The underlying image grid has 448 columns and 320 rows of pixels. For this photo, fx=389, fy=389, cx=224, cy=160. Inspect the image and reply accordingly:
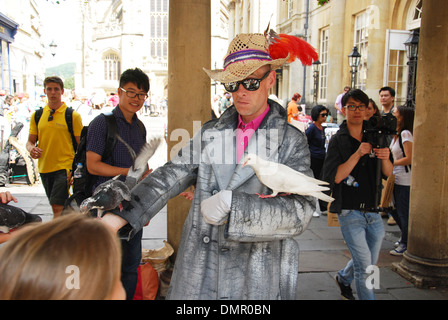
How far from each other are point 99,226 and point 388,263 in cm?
467

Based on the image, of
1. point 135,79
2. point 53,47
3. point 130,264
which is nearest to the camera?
point 130,264

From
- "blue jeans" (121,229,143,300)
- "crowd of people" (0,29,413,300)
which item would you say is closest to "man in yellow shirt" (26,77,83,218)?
"blue jeans" (121,229,143,300)

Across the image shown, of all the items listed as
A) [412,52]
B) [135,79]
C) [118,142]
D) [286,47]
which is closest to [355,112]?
[286,47]

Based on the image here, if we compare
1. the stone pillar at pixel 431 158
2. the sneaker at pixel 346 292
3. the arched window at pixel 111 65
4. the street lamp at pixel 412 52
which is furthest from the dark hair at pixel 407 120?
the arched window at pixel 111 65

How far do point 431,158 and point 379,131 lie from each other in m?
1.21

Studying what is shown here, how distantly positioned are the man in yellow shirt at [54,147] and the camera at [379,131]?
3421mm

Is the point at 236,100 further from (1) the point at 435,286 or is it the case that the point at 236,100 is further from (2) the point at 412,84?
(2) the point at 412,84

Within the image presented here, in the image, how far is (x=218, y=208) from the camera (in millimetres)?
1641

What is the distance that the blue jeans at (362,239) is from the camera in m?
3.28

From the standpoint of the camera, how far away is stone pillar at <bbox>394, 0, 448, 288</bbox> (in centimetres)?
398

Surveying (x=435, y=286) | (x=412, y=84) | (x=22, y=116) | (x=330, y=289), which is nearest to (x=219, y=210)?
(x=330, y=289)

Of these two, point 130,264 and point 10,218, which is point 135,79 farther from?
point 10,218

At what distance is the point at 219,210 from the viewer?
5.39 ft

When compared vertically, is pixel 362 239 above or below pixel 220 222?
below
